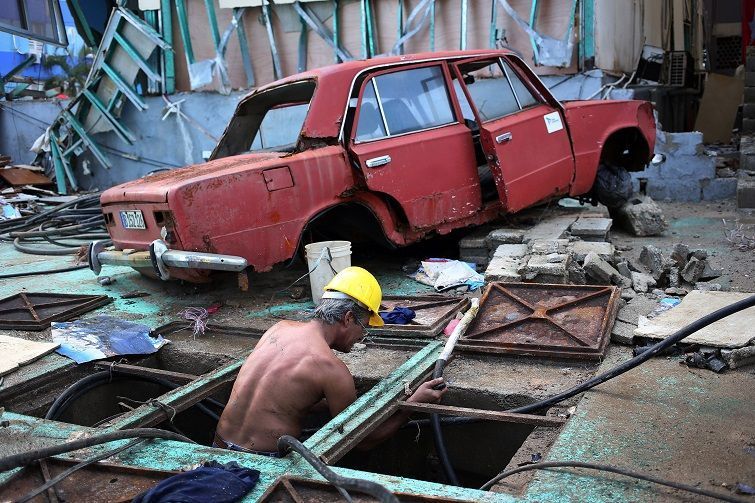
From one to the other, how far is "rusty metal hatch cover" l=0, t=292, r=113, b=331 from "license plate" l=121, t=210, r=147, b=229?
830mm

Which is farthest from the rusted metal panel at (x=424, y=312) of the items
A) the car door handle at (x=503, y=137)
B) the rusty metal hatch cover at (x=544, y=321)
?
the car door handle at (x=503, y=137)

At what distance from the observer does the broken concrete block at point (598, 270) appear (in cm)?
520

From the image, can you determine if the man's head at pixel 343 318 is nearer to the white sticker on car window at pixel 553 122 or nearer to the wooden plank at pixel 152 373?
the wooden plank at pixel 152 373

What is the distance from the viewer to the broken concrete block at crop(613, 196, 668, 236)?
767 cm

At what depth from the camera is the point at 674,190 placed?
10305 mm

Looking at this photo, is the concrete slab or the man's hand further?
the concrete slab

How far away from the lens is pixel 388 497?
7.46ft

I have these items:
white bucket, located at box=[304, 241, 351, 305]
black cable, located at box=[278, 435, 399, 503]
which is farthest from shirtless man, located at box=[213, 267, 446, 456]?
white bucket, located at box=[304, 241, 351, 305]

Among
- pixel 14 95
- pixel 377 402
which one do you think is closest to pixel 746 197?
pixel 377 402

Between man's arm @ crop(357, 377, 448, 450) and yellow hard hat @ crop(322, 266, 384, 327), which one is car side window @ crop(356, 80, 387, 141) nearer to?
yellow hard hat @ crop(322, 266, 384, 327)

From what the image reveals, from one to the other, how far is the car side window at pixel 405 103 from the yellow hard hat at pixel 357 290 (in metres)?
2.34

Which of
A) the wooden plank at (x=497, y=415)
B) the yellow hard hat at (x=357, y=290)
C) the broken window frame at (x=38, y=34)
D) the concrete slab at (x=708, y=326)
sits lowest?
the wooden plank at (x=497, y=415)

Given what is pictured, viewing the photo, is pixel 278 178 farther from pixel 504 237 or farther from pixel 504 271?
pixel 504 237

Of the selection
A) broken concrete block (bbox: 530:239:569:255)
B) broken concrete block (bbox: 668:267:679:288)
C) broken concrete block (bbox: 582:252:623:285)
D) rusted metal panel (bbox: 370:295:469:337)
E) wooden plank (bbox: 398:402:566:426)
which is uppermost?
broken concrete block (bbox: 530:239:569:255)
